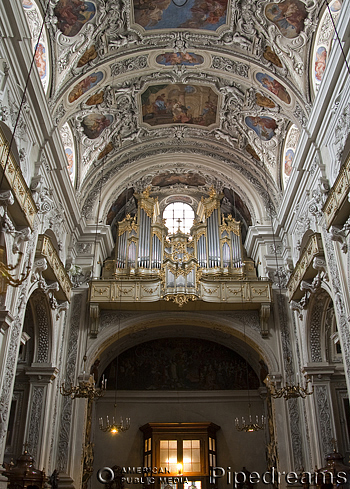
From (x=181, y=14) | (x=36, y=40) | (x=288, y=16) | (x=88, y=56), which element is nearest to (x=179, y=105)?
(x=181, y=14)

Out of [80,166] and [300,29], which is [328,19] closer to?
[300,29]

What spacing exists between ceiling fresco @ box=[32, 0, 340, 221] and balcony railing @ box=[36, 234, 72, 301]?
356cm

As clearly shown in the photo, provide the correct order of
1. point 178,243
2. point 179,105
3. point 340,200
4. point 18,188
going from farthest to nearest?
point 178,243 < point 179,105 < point 18,188 < point 340,200

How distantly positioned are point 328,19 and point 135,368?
14556mm

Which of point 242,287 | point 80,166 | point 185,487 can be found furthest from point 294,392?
point 80,166

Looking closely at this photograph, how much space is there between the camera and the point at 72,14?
40.7 ft

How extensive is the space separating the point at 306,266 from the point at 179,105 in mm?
7926

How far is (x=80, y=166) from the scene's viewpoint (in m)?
16.8

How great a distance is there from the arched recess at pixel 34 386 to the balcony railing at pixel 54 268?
1.98ft

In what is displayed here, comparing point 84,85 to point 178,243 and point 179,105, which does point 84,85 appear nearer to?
point 179,105

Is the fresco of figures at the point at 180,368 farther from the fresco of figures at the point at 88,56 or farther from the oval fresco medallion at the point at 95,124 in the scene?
the fresco of figures at the point at 88,56

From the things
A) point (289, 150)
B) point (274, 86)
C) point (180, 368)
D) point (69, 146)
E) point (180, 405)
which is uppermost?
point (274, 86)

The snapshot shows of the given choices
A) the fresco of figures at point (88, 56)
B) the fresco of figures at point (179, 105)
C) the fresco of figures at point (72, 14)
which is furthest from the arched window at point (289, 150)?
the fresco of figures at point (72, 14)

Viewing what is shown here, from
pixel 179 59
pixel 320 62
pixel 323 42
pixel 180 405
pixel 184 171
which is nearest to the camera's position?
pixel 323 42
